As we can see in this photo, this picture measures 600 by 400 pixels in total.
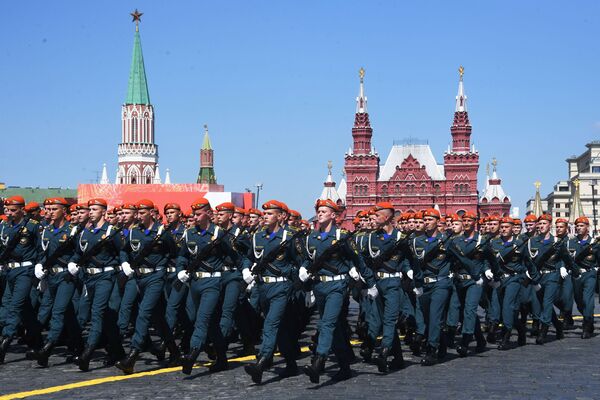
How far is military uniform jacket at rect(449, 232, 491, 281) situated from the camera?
1293 cm

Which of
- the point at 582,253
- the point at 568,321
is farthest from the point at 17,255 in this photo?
the point at 568,321

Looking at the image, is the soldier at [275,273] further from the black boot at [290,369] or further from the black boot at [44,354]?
the black boot at [44,354]

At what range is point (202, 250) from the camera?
11.2 meters

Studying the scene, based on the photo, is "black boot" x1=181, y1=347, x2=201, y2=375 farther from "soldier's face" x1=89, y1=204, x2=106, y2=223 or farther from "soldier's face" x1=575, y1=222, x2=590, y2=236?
"soldier's face" x1=575, y1=222, x2=590, y2=236

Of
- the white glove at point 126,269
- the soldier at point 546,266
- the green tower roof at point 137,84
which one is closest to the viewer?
the white glove at point 126,269

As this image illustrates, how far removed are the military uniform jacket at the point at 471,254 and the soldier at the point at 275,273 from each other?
8.96 ft

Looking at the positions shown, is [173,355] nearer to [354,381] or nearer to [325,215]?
[354,381]

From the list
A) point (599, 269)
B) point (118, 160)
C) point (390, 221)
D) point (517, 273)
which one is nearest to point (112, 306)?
point (390, 221)

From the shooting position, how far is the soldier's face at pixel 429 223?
1270 centimetres

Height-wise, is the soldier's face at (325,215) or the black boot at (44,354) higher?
the soldier's face at (325,215)

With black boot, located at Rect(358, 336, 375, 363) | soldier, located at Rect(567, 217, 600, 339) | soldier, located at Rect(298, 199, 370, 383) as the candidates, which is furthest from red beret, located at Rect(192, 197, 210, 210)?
soldier, located at Rect(567, 217, 600, 339)

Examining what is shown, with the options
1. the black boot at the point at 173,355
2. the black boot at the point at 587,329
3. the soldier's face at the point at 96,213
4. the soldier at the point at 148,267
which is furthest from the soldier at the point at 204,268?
the black boot at the point at 587,329

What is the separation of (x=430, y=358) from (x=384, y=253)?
146 centimetres

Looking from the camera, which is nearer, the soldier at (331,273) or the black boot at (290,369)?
the soldier at (331,273)
